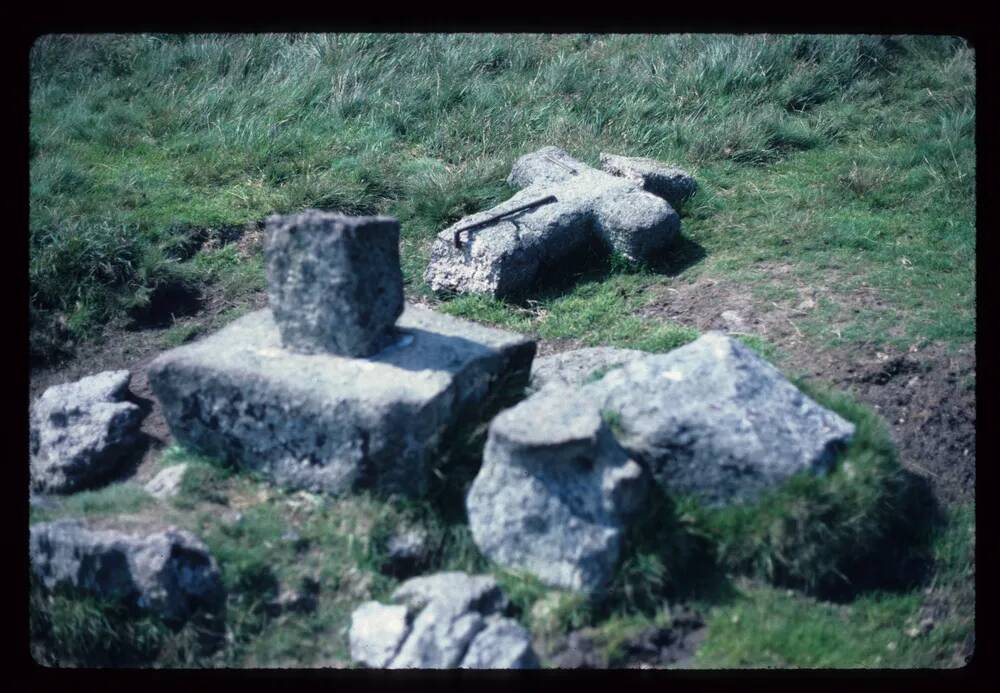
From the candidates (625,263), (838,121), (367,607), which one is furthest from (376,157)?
(367,607)

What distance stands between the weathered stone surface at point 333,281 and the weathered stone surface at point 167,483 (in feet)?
2.49

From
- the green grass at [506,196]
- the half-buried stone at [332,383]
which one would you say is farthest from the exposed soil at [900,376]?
the half-buried stone at [332,383]

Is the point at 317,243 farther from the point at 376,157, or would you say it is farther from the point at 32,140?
the point at 32,140

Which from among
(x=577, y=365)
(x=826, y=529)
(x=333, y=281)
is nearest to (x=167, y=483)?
(x=333, y=281)

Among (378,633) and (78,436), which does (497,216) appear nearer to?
(78,436)

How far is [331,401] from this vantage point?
360cm

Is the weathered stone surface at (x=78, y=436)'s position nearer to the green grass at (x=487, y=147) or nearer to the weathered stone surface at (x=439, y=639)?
the green grass at (x=487, y=147)

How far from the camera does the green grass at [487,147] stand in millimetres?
5578

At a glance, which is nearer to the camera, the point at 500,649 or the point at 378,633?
the point at 500,649

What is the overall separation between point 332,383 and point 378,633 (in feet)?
3.50

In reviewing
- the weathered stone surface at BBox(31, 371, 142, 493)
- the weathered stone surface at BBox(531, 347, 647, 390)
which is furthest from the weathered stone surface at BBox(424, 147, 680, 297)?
the weathered stone surface at BBox(31, 371, 142, 493)

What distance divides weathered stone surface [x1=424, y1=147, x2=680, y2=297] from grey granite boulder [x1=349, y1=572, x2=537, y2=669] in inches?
103

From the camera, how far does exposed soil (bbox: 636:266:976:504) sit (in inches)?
160

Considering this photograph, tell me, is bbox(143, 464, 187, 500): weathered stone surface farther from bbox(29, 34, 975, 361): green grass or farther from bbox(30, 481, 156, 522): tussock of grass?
bbox(29, 34, 975, 361): green grass
